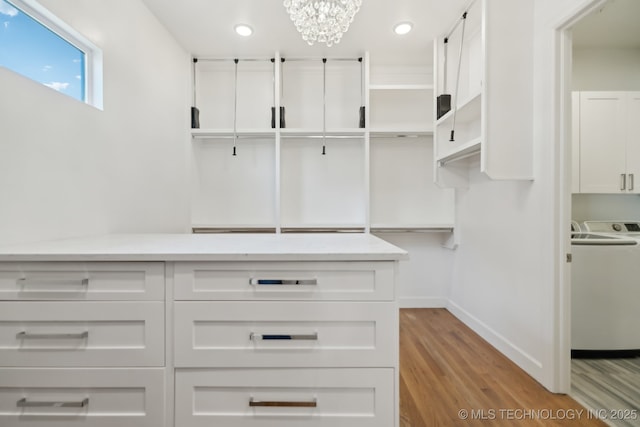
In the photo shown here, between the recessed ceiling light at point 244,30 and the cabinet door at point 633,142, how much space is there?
3.15 m

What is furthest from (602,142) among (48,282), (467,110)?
(48,282)

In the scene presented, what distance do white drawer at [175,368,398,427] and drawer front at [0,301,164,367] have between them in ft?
0.61

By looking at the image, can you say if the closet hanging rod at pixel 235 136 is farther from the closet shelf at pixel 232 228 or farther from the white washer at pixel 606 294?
the white washer at pixel 606 294

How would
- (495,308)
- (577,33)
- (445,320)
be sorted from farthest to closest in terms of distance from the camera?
(445,320) < (577,33) < (495,308)

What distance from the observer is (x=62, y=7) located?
1.50m

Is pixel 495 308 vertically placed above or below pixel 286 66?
below

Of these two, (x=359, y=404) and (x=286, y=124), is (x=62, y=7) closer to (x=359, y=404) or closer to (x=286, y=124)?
(x=286, y=124)

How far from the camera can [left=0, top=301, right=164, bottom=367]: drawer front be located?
104 centimetres

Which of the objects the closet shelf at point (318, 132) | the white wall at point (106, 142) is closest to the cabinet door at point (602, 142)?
the closet shelf at point (318, 132)

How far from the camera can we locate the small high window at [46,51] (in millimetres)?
1324

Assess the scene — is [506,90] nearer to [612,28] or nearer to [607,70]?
[612,28]

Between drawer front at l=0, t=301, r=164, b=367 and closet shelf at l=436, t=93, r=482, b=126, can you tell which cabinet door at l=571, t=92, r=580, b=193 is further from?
drawer front at l=0, t=301, r=164, b=367

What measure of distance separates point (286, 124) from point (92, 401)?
8.51 ft

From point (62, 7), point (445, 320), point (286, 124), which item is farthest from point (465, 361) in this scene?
point (62, 7)
